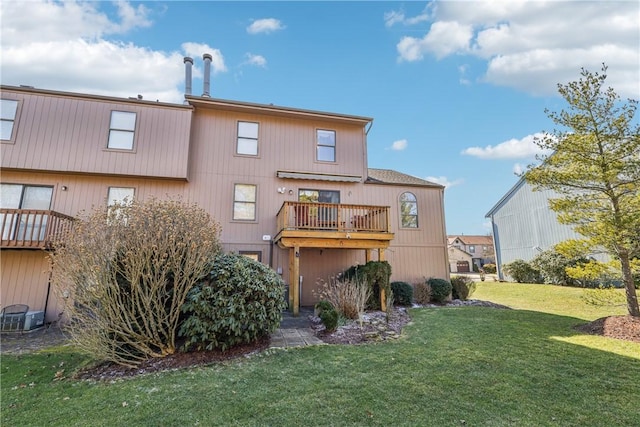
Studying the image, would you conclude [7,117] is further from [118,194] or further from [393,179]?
[393,179]

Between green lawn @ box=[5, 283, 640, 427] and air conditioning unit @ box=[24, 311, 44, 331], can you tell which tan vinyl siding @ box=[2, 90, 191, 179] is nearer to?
air conditioning unit @ box=[24, 311, 44, 331]

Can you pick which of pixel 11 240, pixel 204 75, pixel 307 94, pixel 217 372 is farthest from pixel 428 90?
pixel 11 240

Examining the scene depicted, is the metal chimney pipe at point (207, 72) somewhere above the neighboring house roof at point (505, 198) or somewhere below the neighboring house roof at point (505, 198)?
above

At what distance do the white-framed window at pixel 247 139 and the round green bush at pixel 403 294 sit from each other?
7.79m

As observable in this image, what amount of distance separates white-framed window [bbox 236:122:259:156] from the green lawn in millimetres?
8179

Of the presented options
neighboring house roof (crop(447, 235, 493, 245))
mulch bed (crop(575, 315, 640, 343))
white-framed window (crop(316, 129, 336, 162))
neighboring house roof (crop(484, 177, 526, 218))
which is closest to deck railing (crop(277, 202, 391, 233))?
white-framed window (crop(316, 129, 336, 162))

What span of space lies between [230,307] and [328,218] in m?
5.41

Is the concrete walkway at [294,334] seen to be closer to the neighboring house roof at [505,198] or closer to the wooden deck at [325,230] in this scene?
the wooden deck at [325,230]

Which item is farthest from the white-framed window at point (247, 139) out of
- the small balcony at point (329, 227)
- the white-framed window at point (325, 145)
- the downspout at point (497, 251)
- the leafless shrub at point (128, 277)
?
the downspout at point (497, 251)

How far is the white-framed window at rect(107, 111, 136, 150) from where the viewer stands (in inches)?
399

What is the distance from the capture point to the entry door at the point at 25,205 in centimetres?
828

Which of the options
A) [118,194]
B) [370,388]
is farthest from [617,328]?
[118,194]

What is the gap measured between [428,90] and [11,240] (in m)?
17.2

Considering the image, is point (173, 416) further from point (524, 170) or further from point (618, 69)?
point (618, 69)
